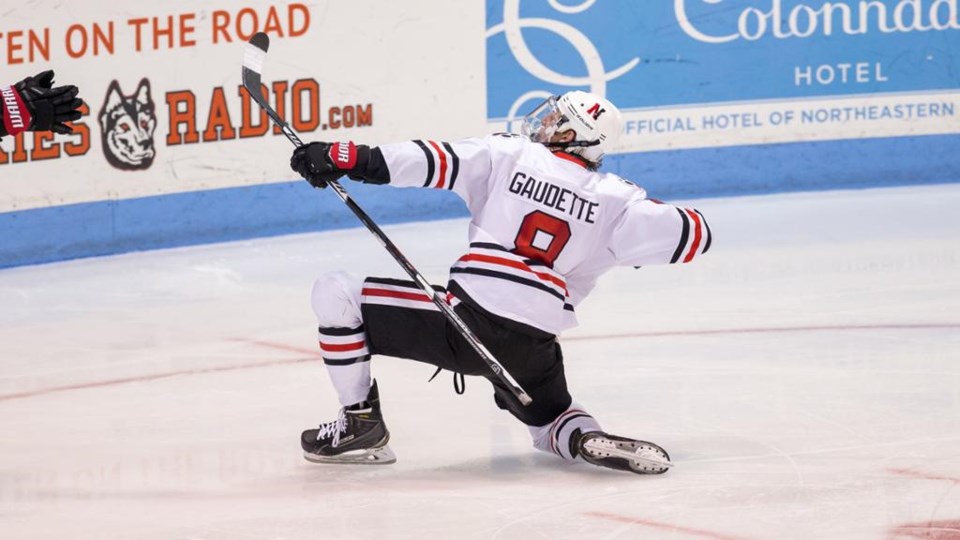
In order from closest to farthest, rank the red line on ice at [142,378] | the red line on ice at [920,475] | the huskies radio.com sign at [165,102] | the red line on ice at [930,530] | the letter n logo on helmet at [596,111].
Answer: the red line on ice at [930,530], the red line on ice at [920,475], the letter n logo on helmet at [596,111], the red line on ice at [142,378], the huskies radio.com sign at [165,102]

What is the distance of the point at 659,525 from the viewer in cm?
375

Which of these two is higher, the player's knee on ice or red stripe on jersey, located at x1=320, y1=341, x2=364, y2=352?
the player's knee on ice

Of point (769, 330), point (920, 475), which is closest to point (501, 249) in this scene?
point (920, 475)

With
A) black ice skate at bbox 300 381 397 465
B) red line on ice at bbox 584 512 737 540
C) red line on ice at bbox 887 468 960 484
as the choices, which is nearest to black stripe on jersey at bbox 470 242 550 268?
black ice skate at bbox 300 381 397 465

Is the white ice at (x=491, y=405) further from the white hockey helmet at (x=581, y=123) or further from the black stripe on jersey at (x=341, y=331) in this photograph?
the white hockey helmet at (x=581, y=123)

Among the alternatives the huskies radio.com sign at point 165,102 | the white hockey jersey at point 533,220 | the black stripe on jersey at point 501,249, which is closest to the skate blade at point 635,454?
the white hockey jersey at point 533,220

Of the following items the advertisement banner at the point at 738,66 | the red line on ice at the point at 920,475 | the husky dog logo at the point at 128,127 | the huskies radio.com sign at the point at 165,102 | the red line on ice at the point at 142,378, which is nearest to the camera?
the red line on ice at the point at 920,475

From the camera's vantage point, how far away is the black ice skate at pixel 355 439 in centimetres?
433

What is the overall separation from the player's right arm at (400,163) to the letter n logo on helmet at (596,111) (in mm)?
278

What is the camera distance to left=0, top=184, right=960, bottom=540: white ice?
388 centimetres

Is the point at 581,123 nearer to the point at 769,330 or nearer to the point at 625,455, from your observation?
the point at 625,455

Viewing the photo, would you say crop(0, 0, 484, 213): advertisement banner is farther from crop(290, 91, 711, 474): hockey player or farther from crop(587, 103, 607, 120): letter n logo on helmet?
crop(587, 103, 607, 120): letter n logo on helmet

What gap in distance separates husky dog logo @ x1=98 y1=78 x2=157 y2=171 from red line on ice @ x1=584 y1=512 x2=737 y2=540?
424 cm

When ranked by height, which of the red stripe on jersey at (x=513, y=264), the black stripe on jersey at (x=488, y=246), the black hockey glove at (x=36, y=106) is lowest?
the red stripe on jersey at (x=513, y=264)
